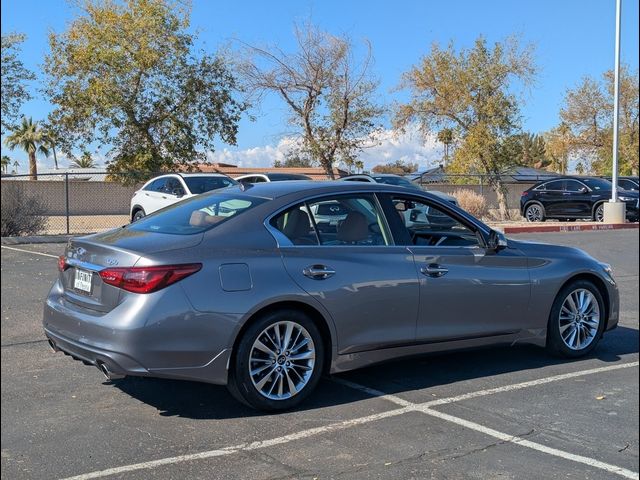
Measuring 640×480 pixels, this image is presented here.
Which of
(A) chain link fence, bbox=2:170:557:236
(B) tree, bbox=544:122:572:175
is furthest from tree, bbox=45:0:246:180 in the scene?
(B) tree, bbox=544:122:572:175

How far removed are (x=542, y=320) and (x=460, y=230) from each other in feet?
3.55

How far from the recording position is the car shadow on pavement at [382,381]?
4.89 m

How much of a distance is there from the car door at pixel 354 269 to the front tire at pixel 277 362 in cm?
21

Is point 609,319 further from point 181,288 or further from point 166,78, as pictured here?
point 166,78

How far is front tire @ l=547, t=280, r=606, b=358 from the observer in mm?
6160

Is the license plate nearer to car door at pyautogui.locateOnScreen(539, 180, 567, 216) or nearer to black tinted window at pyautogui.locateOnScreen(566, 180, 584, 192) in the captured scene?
car door at pyautogui.locateOnScreen(539, 180, 567, 216)

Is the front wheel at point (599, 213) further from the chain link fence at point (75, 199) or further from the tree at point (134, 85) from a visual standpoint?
the tree at point (134, 85)

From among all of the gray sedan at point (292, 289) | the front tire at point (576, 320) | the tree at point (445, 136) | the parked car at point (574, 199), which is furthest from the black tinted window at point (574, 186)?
the gray sedan at point (292, 289)

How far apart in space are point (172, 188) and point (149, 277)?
42.5 ft

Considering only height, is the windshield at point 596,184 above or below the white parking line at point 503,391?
above

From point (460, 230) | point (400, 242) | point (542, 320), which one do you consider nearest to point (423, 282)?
point (400, 242)

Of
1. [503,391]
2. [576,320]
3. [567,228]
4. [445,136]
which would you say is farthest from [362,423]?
[445,136]

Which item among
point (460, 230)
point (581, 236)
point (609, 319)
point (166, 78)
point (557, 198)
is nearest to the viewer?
point (460, 230)

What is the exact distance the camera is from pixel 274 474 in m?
3.77
